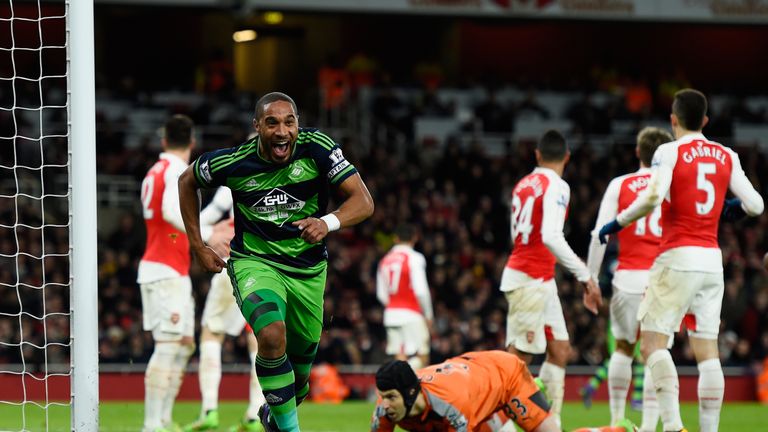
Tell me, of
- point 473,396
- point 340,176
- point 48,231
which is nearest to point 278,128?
point 340,176

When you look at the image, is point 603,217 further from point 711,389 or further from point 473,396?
point 473,396

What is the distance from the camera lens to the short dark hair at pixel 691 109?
8.14 meters

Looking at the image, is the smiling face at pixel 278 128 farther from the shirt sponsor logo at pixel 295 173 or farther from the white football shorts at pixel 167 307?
the white football shorts at pixel 167 307

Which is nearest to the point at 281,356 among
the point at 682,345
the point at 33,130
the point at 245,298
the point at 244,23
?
the point at 245,298

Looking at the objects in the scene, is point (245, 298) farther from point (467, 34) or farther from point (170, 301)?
point (467, 34)

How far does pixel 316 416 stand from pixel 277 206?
21.2ft

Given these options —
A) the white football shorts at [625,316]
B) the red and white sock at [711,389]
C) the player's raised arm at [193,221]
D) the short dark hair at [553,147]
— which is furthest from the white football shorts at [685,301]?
the player's raised arm at [193,221]

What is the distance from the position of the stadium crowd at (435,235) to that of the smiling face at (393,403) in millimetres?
8887

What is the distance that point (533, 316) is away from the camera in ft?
30.6

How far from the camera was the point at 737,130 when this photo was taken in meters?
25.4

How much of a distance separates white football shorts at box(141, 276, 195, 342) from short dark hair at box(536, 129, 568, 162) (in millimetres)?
2874

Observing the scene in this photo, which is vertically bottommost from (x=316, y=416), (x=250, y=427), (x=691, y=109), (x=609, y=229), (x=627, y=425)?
(x=316, y=416)

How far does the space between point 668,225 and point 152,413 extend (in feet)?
13.1

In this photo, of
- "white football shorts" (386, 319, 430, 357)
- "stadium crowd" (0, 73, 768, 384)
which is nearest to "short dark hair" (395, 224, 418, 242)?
"white football shorts" (386, 319, 430, 357)
